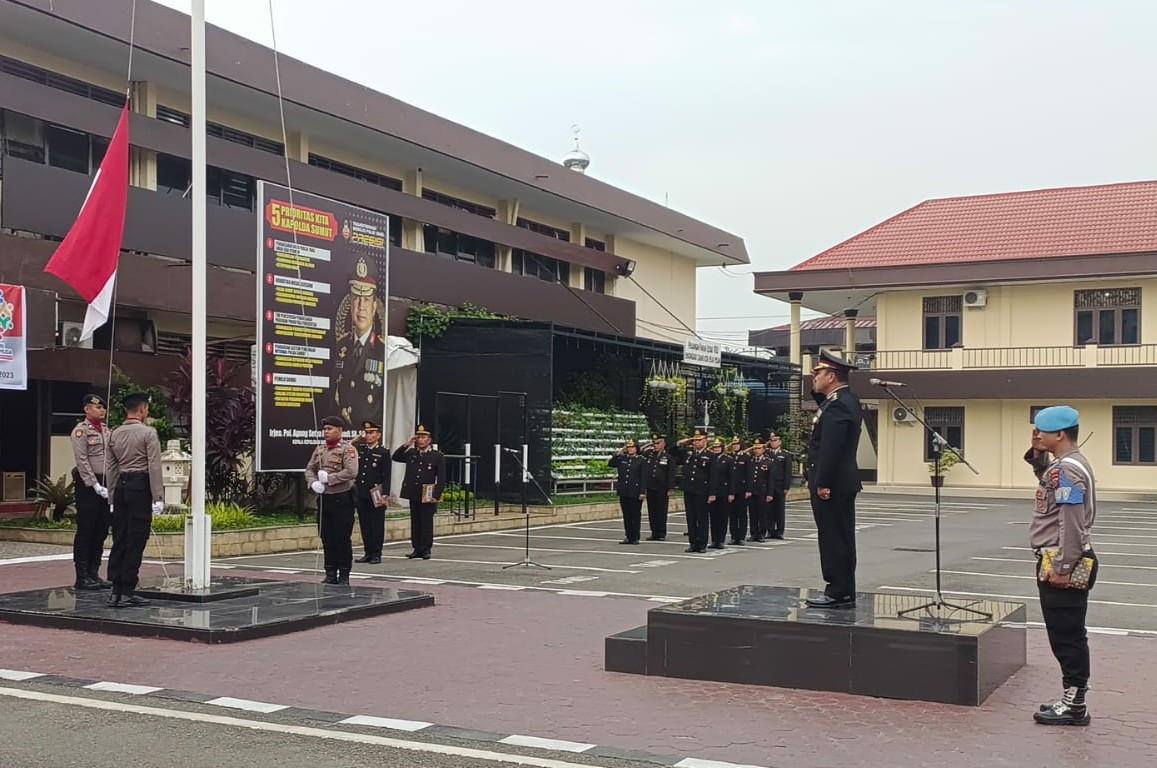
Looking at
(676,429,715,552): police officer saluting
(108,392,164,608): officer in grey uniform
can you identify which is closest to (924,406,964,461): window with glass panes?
(676,429,715,552): police officer saluting

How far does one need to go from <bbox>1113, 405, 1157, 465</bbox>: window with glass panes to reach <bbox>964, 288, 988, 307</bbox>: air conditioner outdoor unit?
5.06 meters

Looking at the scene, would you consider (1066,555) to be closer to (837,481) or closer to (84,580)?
(837,481)

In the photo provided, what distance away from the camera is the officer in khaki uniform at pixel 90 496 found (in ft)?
39.8

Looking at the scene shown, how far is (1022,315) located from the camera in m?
37.5

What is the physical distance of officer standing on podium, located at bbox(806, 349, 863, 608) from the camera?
8.48 m

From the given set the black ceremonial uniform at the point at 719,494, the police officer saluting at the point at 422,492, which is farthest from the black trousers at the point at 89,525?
the black ceremonial uniform at the point at 719,494

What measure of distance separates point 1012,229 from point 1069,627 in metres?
35.0

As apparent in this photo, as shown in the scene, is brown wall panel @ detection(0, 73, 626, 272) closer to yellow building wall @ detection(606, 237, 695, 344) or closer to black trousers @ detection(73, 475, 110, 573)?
yellow building wall @ detection(606, 237, 695, 344)

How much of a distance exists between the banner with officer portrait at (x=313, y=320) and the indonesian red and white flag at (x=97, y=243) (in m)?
3.85

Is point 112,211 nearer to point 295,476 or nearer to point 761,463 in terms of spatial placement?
point 295,476

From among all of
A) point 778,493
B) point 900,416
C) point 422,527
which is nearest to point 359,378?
point 422,527

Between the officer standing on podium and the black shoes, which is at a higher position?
the officer standing on podium

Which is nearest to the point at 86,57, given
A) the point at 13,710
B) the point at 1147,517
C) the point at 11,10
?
the point at 11,10

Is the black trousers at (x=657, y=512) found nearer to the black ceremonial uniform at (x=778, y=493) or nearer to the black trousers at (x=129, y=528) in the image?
the black ceremonial uniform at (x=778, y=493)
